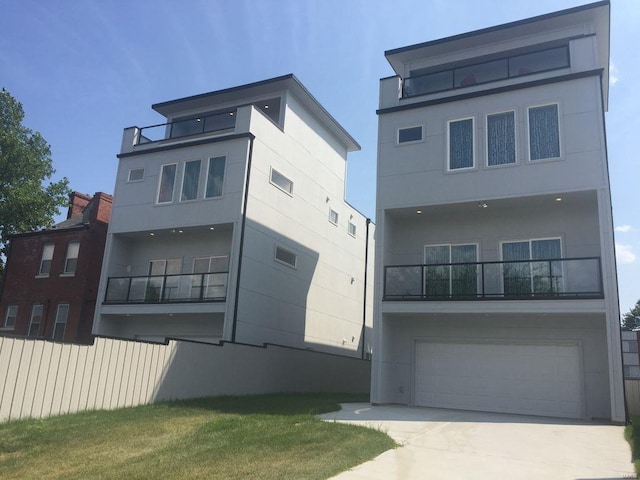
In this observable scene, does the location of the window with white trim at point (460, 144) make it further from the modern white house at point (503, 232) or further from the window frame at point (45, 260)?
the window frame at point (45, 260)

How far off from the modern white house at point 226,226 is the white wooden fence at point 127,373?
143cm

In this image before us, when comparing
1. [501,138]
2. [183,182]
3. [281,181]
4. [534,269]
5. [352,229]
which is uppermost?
[281,181]

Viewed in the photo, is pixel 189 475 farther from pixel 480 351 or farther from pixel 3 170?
pixel 3 170

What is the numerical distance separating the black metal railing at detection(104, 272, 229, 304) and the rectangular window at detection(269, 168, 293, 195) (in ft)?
14.3

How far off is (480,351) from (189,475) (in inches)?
425

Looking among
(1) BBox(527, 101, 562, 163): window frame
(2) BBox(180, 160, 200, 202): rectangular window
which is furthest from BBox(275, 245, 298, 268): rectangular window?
(1) BBox(527, 101, 562, 163): window frame

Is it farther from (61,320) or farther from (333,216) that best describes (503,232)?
(61,320)

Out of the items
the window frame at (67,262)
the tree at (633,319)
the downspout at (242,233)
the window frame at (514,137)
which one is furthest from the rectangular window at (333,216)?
the tree at (633,319)

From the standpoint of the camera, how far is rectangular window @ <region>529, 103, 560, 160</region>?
50.0ft

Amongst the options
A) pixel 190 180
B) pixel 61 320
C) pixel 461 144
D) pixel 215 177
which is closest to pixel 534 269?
pixel 461 144

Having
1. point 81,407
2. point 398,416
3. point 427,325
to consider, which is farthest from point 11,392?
point 427,325

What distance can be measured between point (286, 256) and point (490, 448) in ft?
44.9

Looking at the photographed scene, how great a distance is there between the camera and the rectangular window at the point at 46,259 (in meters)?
24.5

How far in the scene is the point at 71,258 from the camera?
2405 cm
